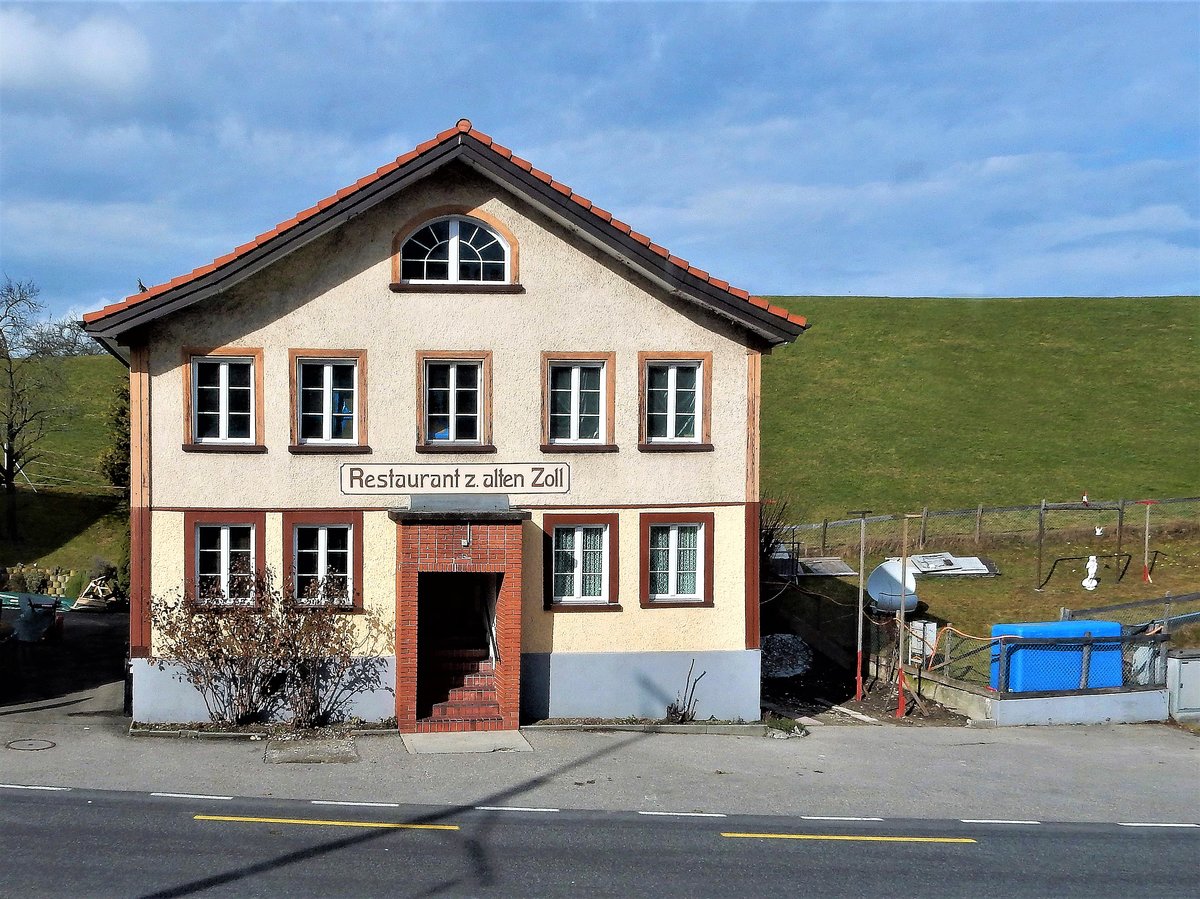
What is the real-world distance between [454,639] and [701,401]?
618cm

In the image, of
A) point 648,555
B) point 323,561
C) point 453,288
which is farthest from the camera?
point 648,555

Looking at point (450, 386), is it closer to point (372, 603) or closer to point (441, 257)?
point (441, 257)

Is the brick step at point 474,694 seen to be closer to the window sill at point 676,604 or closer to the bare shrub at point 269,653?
the bare shrub at point 269,653

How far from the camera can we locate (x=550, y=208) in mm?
18625

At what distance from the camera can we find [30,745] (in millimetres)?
16734

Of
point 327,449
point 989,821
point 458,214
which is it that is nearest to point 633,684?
point 327,449

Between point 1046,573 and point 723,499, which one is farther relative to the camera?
point 1046,573

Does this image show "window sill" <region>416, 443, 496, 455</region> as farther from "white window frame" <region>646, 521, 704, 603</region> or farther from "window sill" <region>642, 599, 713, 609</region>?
"window sill" <region>642, 599, 713, 609</region>

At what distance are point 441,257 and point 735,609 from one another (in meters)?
7.83

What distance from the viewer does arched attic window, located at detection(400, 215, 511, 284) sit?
1892 cm

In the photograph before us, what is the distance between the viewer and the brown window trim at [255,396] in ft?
59.6

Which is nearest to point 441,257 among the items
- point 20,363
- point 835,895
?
point 835,895

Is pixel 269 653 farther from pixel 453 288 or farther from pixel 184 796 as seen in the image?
pixel 453 288

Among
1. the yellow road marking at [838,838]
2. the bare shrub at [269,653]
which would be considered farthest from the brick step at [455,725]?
the yellow road marking at [838,838]
